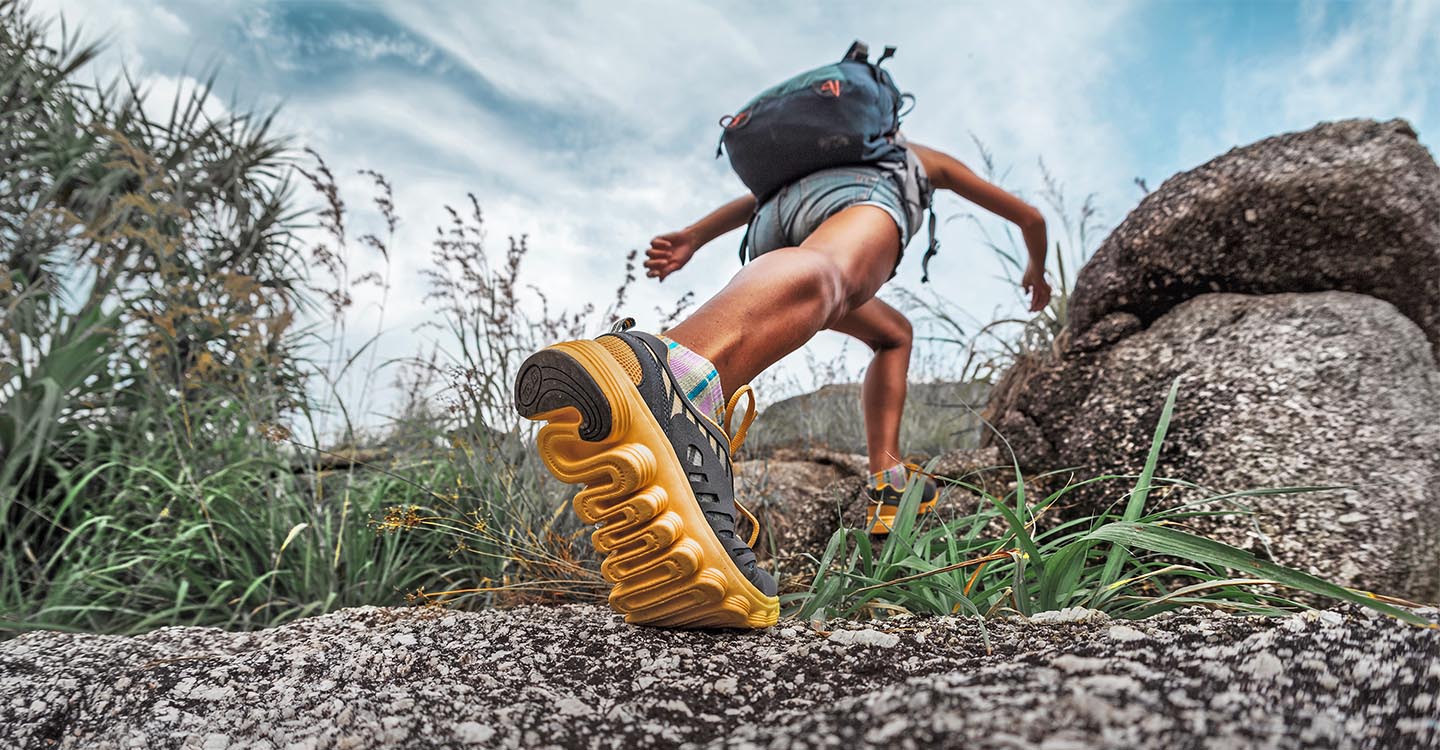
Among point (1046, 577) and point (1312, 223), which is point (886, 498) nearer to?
point (1046, 577)

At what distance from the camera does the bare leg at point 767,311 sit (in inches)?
55.0

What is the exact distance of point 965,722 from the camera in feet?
2.08

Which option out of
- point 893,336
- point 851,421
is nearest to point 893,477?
point 893,336

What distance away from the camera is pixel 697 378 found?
1.33 meters

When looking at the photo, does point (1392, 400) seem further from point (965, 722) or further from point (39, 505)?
point (39, 505)

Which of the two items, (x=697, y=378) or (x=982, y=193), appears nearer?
(x=697, y=378)

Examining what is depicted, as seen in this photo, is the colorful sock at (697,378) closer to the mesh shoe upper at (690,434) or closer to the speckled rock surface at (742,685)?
the mesh shoe upper at (690,434)

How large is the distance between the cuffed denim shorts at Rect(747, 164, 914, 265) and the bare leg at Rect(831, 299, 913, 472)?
2.11ft

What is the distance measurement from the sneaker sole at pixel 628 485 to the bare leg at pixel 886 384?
5.01 feet

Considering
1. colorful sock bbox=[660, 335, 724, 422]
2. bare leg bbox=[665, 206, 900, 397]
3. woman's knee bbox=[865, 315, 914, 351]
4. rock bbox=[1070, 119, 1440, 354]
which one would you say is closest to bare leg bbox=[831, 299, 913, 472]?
woman's knee bbox=[865, 315, 914, 351]

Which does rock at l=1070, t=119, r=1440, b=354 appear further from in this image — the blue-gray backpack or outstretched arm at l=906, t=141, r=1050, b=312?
the blue-gray backpack

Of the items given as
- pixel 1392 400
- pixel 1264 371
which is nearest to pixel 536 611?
pixel 1264 371

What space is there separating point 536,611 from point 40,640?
1007 mm

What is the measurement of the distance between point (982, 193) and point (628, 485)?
5.54 ft
